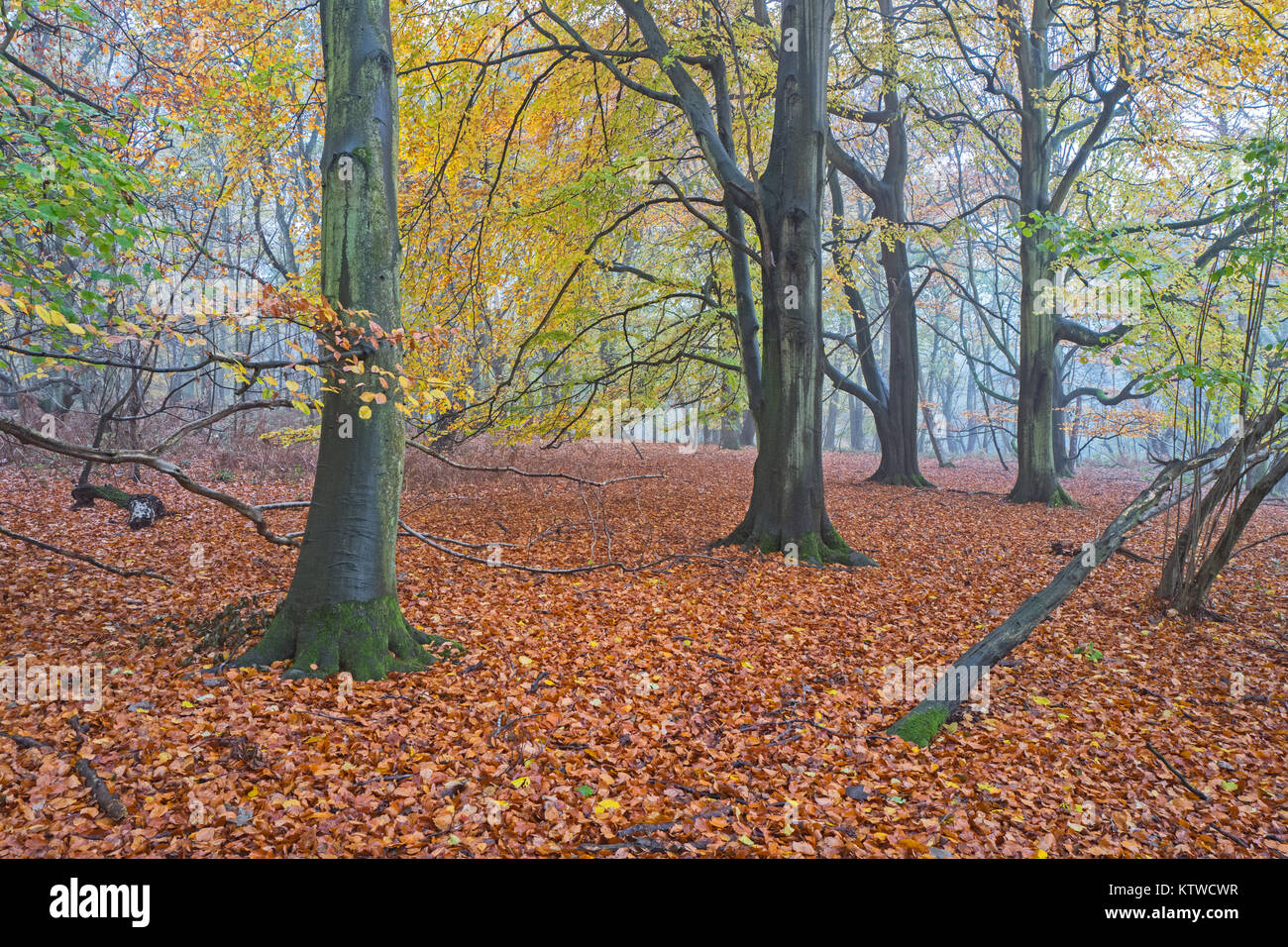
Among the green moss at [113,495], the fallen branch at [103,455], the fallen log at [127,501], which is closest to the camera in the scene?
the fallen branch at [103,455]

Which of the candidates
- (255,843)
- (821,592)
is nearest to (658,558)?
(821,592)

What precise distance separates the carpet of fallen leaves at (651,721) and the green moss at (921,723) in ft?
0.31

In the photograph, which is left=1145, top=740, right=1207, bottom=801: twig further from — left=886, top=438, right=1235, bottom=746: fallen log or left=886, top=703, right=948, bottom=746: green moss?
left=886, top=703, right=948, bottom=746: green moss

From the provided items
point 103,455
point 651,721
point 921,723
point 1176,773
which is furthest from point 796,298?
point 103,455

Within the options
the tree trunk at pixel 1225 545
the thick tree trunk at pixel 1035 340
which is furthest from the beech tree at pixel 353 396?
the thick tree trunk at pixel 1035 340

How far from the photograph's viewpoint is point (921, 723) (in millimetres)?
4344

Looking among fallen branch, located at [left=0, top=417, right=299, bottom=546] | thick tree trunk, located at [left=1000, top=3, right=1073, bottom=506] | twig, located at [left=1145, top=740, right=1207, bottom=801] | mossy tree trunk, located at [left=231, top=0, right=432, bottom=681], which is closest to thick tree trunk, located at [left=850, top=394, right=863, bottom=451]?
thick tree trunk, located at [left=1000, top=3, right=1073, bottom=506]

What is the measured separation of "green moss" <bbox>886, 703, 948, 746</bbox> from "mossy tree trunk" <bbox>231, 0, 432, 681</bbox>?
326cm

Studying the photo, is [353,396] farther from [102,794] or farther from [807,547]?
[807,547]

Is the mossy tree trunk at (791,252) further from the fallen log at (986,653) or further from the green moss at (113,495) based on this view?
the green moss at (113,495)

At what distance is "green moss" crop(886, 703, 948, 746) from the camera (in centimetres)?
427

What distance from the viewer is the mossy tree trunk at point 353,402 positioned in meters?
→ 4.59

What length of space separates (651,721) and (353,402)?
2872 mm

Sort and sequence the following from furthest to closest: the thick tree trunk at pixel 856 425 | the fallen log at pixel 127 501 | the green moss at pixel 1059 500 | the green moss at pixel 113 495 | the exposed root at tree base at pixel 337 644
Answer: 1. the thick tree trunk at pixel 856 425
2. the green moss at pixel 1059 500
3. the green moss at pixel 113 495
4. the fallen log at pixel 127 501
5. the exposed root at tree base at pixel 337 644
